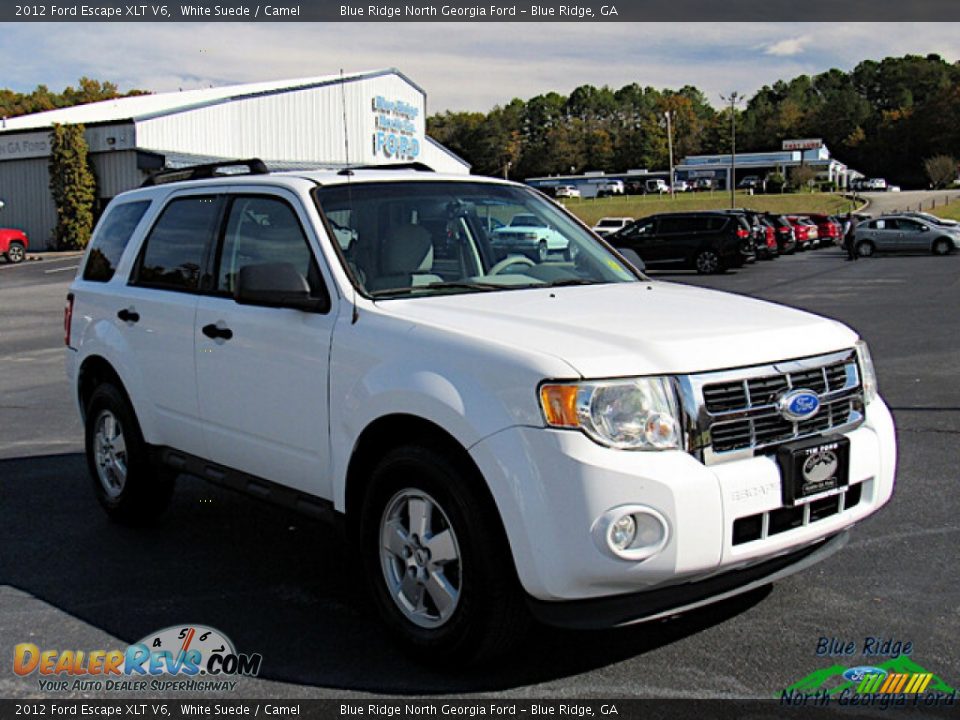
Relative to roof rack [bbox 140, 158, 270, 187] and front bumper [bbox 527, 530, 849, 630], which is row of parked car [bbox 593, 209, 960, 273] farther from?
front bumper [bbox 527, 530, 849, 630]

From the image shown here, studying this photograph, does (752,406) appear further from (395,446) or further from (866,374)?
(395,446)

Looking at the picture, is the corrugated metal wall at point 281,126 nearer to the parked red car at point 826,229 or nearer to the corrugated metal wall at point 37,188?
the corrugated metal wall at point 37,188

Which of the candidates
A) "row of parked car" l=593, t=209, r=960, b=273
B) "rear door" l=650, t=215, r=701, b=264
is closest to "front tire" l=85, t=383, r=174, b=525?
"row of parked car" l=593, t=209, r=960, b=273

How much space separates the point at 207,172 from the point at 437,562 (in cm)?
304

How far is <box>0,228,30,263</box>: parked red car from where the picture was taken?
39.7 m

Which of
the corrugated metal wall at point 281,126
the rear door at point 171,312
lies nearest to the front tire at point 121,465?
the rear door at point 171,312

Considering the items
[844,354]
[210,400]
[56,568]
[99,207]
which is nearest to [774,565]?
[844,354]

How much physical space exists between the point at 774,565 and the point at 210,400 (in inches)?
110

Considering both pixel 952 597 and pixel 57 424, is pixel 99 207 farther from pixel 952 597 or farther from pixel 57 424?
pixel 952 597

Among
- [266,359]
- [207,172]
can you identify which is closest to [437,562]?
[266,359]

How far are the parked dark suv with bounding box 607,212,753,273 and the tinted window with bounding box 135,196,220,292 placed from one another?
2535 cm

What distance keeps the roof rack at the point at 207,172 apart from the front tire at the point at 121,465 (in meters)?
1.30

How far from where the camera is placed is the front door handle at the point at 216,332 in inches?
201

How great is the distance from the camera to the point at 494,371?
3.75 meters
